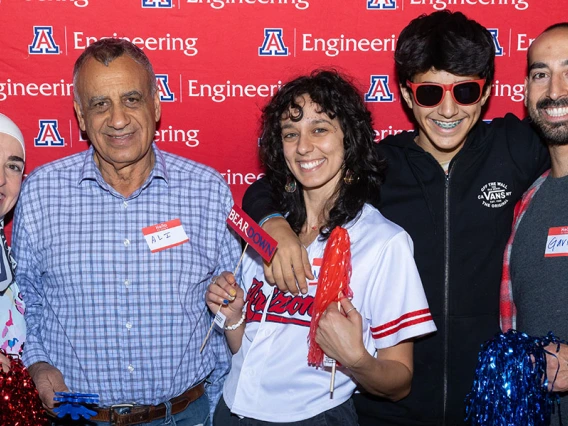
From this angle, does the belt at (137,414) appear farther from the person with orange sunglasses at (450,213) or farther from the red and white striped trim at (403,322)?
the red and white striped trim at (403,322)

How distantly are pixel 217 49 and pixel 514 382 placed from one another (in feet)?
6.90

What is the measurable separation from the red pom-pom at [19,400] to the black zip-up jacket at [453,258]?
1.11 m

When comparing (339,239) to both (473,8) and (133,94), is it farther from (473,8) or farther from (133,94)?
(473,8)

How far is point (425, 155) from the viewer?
289 centimetres

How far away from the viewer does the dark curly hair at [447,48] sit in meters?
2.76

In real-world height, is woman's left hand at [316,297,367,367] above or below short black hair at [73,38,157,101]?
below

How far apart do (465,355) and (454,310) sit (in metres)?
0.20

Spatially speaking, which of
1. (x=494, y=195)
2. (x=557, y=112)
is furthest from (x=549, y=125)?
(x=494, y=195)

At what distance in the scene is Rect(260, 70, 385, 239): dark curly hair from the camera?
2.65 metres

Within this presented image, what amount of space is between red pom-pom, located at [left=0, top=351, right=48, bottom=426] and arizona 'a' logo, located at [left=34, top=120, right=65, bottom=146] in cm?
128

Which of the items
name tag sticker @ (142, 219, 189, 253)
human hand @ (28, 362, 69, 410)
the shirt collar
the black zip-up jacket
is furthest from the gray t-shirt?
human hand @ (28, 362, 69, 410)

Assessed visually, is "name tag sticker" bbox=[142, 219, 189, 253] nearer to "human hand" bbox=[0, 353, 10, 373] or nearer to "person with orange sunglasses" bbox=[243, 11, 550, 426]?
"person with orange sunglasses" bbox=[243, 11, 550, 426]

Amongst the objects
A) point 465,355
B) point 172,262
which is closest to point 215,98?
point 172,262

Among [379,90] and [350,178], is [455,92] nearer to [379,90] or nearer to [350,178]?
[350,178]
